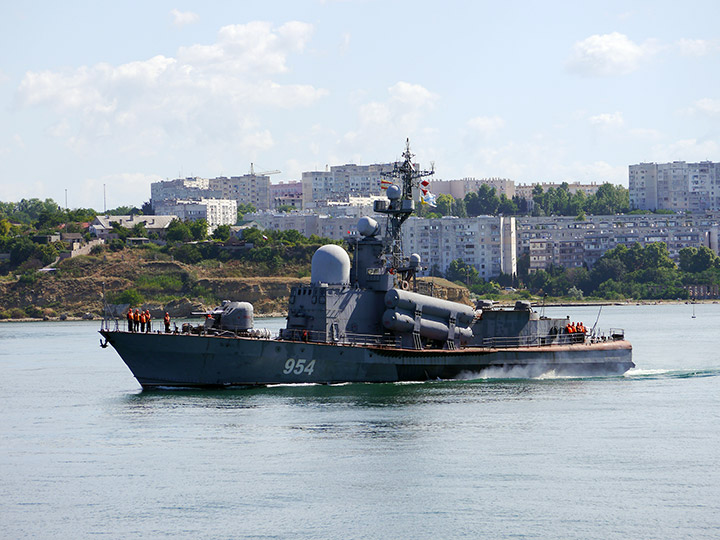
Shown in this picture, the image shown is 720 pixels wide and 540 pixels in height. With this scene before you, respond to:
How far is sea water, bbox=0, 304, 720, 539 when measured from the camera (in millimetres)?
28000

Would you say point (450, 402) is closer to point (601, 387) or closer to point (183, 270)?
point (601, 387)

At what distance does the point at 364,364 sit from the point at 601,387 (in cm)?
1117

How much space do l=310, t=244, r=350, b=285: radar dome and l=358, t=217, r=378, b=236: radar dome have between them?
1675mm

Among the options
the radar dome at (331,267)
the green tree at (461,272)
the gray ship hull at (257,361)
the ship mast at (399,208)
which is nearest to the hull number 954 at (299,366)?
the gray ship hull at (257,361)

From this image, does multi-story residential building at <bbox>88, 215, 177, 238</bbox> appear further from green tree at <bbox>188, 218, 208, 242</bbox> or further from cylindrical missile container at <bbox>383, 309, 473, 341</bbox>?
cylindrical missile container at <bbox>383, 309, 473, 341</bbox>

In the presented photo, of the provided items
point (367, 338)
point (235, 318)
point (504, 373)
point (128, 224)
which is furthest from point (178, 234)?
point (235, 318)

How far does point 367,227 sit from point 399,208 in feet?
7.02

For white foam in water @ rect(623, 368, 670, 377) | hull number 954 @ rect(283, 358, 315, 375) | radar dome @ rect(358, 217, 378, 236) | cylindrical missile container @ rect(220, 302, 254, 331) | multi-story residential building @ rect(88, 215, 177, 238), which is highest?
multi-story residential building @ rect(88, 215, 177, 238)

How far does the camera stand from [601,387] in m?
51.1

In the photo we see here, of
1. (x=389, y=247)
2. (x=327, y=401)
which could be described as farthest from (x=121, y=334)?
(x=389, y=247)

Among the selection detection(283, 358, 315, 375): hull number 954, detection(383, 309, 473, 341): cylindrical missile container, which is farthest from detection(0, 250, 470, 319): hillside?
detection(283, 358, 315, 375): hull number 954

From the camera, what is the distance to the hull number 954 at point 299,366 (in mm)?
46812

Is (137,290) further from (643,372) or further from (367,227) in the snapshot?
(367,227)

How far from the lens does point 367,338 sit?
1937 inches
